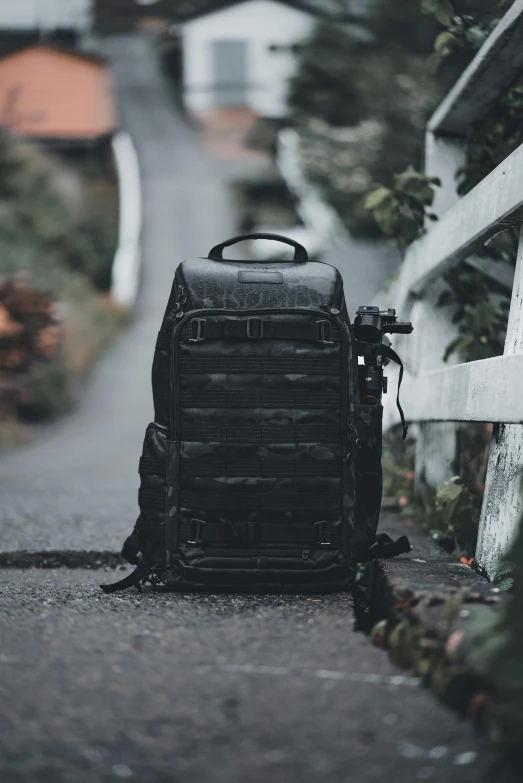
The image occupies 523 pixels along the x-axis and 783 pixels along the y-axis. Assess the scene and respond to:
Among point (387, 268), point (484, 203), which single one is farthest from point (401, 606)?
point (387, 268)

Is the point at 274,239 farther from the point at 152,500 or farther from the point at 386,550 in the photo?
the point at 386,550

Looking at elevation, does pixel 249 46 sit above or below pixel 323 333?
above

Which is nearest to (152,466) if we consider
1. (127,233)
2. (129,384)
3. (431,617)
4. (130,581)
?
(130,581)

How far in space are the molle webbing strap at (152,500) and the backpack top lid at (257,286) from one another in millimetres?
544

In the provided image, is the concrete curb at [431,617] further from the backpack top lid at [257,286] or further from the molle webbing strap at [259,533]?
the backpack top lid at [257,286]

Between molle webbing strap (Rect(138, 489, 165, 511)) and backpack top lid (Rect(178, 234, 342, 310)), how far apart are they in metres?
0.54

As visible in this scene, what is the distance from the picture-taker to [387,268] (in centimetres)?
1595

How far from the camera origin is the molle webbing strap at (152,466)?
3.08 meters

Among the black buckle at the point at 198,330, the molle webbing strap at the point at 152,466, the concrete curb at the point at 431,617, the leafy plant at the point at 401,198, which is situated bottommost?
the concrete curb at the point at 431,617

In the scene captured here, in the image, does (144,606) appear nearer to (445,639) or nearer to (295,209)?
(445,639)

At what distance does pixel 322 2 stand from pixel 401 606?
32604mm

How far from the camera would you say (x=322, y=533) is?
3.02 meters

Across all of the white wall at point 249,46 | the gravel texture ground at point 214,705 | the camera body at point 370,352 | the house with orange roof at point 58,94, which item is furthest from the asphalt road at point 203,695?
the white wall at point 249,46

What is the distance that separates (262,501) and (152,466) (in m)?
0.34
